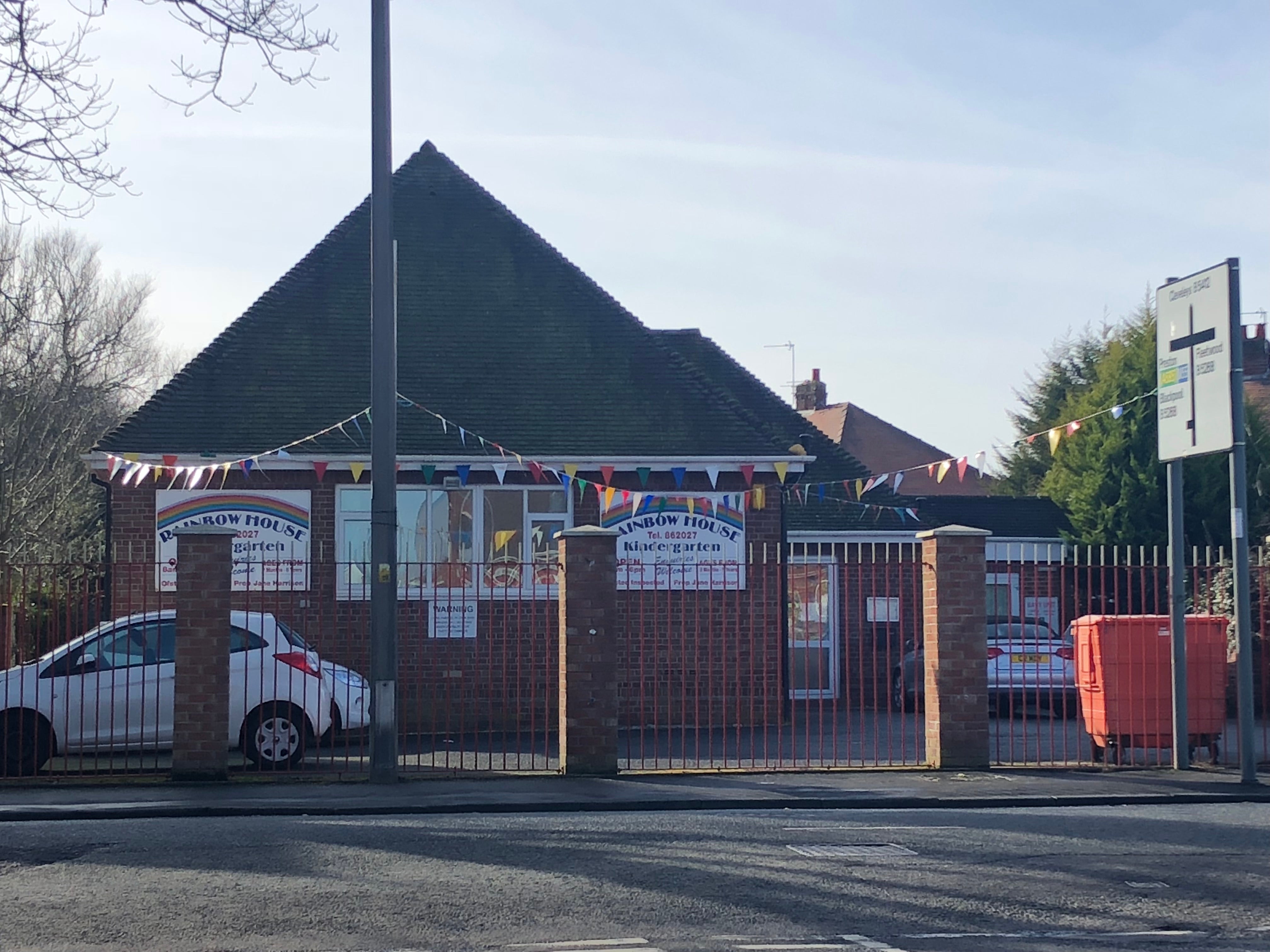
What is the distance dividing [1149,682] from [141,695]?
390 inches

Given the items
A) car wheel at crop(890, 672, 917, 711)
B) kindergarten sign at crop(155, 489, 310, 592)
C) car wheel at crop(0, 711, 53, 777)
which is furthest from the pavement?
car wheel at crop(890, 672, 917, 711)

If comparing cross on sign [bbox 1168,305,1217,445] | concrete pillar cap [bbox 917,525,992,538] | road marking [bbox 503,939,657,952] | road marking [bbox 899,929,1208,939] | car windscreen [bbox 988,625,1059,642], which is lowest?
road marking [bbox 899,929,1208,939]

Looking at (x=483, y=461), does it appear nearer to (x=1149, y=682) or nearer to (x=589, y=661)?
(x=589, y=661)

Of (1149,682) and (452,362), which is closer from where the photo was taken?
(1149,682)

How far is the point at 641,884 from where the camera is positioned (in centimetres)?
776

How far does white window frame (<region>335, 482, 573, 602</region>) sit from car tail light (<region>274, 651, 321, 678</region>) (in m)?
4.27

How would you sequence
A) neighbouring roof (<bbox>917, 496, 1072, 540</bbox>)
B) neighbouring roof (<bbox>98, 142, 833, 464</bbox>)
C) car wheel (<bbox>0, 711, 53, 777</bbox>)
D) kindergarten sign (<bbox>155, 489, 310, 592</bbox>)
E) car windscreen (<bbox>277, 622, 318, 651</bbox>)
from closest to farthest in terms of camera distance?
car wheel (<bbox>0, 711, 53, 777</bbox>) < car windscreen (<bbox>277, 622, 318, 651</bbox>) < kindergarten sign (<bbox>155, 489, 310, 592</bbox>) < neighbouring roof (<bbox>98, 142, 833, 464</bbox>) < neighbouring roof (<bbox>917, 496, 1072, 540</bbox>)

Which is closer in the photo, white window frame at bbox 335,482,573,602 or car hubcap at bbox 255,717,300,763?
car hubcap at bbox 255,717,300,763

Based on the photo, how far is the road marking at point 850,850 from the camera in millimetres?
8711

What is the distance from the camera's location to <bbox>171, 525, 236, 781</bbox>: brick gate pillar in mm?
12875

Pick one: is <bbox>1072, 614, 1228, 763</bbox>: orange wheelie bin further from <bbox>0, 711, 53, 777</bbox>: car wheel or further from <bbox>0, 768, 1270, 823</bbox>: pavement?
<bbox>0, 711, 53, 777</bbox>: car wheel

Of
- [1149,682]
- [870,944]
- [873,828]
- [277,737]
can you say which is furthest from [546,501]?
[870,944]

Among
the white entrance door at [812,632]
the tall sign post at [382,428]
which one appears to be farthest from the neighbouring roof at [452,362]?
the tall sign post at [382,428]

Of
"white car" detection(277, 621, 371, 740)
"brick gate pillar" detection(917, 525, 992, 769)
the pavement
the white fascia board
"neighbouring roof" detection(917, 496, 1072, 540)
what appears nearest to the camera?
the pavement
